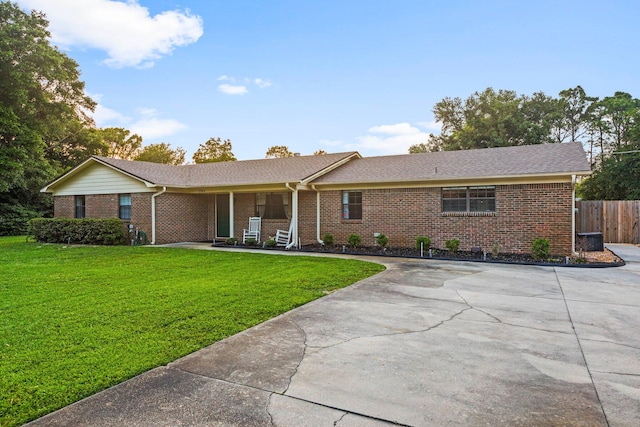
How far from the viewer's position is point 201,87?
1847 centimetres

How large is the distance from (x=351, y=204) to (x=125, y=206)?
977 centimetres

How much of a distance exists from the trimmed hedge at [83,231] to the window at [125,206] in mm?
820

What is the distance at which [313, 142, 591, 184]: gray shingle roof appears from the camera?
1134 cm

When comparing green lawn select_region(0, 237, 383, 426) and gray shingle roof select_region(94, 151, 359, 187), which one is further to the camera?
gray shingle roof select_region(94, 151, 359, 187)

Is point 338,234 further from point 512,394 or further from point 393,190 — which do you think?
point 512,394

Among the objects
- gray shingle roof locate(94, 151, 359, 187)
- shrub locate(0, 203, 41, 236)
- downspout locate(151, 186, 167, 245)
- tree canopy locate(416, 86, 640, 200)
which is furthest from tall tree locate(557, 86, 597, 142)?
shrub locate(0, 203, 41, 236)

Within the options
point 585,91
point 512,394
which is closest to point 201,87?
point 512,394

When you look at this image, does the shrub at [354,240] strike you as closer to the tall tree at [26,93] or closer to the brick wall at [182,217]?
the brick wall at [182,217]

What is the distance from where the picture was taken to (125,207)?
16344 millimetres

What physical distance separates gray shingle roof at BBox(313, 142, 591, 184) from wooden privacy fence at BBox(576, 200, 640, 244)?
3614 mm

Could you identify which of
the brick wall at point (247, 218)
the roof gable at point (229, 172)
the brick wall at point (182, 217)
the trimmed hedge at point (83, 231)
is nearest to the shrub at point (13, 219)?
the roof gable at point (229, 172)

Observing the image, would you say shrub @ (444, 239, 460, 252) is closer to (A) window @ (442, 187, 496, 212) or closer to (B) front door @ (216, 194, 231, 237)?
(A) window @ (442, 187, 496, 212)

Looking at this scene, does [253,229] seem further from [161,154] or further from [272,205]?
[161,154]

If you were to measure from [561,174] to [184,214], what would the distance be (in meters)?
13.8
